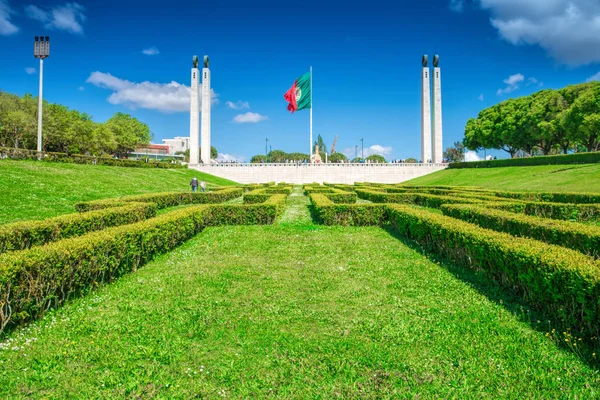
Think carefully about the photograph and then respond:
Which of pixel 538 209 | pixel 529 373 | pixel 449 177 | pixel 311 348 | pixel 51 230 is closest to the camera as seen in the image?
pixel 529 373

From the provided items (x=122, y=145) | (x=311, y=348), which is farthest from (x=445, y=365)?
(x=122, y=145)

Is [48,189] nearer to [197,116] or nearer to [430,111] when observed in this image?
[197,116]

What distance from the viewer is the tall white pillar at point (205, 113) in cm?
5475

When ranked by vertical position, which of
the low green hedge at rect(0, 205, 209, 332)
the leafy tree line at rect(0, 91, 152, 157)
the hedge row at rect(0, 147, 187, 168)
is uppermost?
the leafy tree line at rect(0, 91, 152, 157)

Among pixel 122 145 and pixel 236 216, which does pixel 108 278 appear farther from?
pixel 122 145

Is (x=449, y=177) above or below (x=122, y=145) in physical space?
below

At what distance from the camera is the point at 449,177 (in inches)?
1756

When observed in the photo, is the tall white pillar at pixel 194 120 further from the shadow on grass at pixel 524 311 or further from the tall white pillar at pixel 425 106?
the shadow on grass at pixel 524 311

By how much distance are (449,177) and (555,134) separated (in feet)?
46.8

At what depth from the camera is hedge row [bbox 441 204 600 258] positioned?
628 cm

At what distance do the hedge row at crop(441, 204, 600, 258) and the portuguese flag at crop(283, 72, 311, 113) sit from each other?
38295 mm

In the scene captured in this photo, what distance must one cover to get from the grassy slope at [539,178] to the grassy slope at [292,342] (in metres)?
23.7

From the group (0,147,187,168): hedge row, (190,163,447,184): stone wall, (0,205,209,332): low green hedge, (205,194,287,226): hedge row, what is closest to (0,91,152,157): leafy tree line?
(0,147,187,168): hedge row

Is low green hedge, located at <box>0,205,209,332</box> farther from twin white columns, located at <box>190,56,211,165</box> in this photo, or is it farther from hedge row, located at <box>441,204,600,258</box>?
twin white columns, located at <box>190,56,211,165</box>
